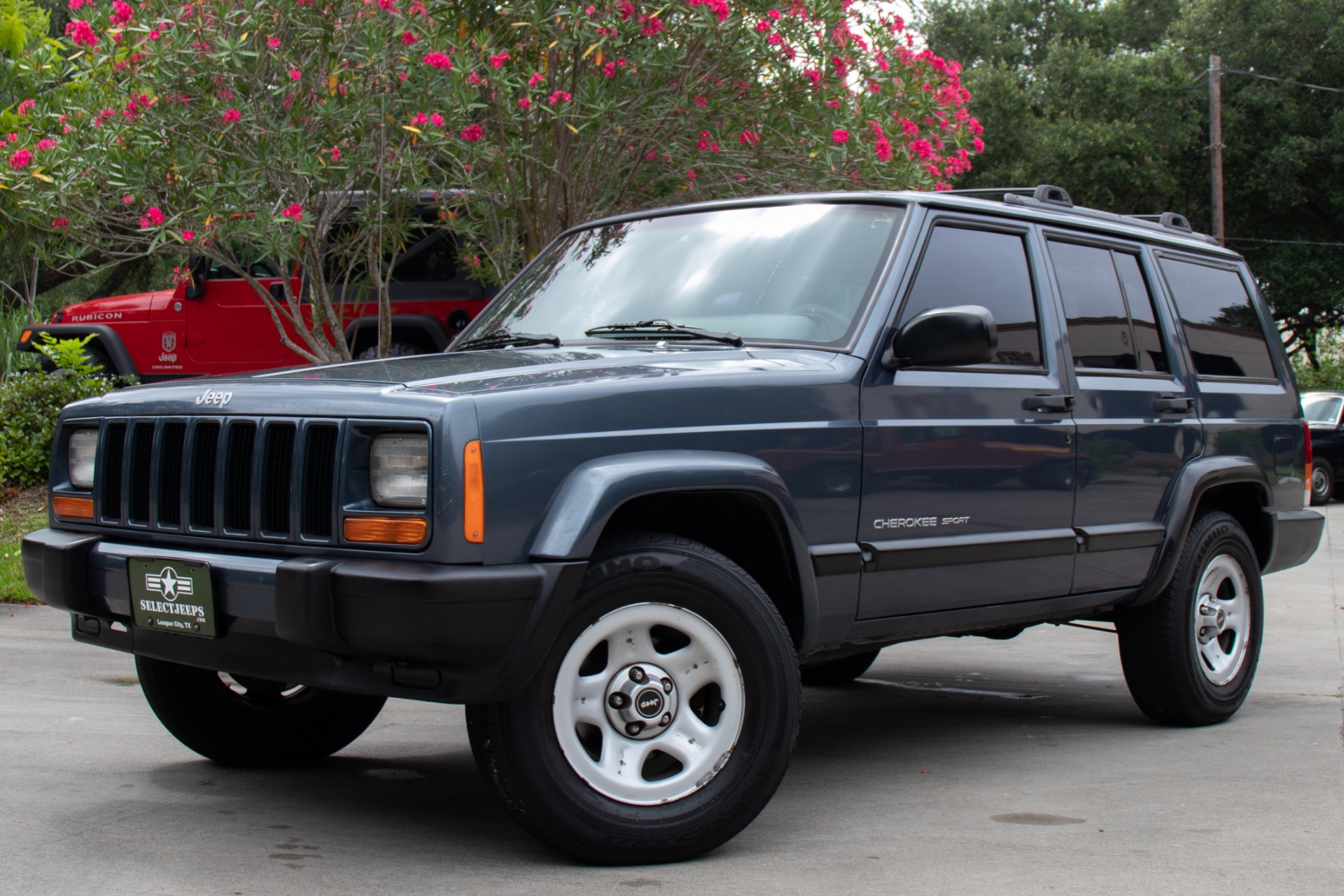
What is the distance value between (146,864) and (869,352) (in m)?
2.44

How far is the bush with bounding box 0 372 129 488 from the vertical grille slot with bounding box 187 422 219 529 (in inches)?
292

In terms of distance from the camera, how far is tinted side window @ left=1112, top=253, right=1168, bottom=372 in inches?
217

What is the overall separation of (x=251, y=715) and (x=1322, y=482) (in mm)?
17999

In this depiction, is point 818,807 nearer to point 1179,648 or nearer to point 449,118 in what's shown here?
point 1179,648

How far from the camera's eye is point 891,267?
448 centimetres

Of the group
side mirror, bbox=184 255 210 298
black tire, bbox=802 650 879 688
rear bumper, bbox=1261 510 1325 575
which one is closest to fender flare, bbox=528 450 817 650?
black tire, bbox=802 650 879 688

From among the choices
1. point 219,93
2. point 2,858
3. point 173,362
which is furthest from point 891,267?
point 173,362

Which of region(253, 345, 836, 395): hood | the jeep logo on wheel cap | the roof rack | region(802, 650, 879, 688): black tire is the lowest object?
region(802, 650, 879, 688): black tire

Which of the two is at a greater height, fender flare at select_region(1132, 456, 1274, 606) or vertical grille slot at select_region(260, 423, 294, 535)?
vertical grille slot at select_region(260, 423, 294, 535)

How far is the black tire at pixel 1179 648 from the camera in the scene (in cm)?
551

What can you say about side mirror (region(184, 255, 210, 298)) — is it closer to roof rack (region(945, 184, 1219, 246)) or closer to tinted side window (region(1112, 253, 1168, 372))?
roof rack (region(945, 184, 1219, 246))

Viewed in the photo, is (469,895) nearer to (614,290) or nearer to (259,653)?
(259,653)

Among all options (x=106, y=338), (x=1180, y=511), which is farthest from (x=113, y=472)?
(x=106, y=338)

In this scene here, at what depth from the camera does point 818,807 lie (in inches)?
169
